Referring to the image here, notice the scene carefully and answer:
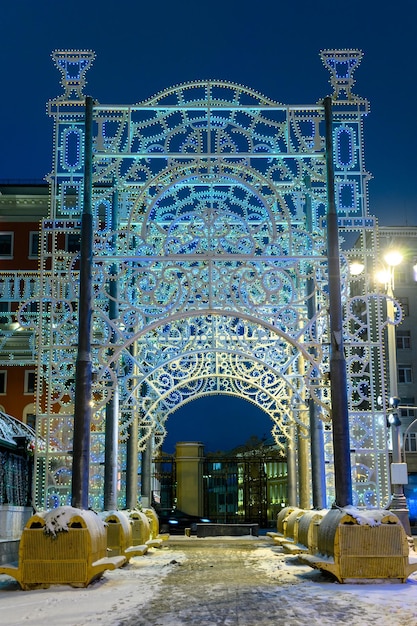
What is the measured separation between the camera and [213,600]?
11.3 metres

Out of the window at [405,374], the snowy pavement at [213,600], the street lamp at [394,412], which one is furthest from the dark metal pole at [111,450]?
the window at [405,374]

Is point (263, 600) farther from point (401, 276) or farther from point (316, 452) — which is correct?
point (401, 276)

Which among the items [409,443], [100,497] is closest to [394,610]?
[100,497]

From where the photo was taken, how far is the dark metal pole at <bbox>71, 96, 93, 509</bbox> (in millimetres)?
14227

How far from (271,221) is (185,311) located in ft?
7.61

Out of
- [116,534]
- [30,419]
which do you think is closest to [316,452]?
[116,534]

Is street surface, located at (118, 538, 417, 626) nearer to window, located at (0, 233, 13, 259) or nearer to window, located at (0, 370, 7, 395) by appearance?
window, located at (0, 370, 7, 395)

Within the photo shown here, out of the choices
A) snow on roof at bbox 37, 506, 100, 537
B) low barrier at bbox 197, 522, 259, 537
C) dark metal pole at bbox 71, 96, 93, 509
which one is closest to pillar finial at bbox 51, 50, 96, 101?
dark metal pole at bbox 71, 96, 93, 509

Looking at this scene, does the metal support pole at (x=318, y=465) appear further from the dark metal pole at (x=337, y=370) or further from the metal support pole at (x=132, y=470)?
the metal support pole at (x=132, y=470)

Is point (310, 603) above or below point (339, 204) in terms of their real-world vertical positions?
below

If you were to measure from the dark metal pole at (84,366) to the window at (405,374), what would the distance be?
37372 millimetres

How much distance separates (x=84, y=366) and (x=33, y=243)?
92.0 ft

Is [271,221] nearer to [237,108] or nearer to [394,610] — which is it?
[237,108]

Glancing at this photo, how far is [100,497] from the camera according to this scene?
19109 mm
